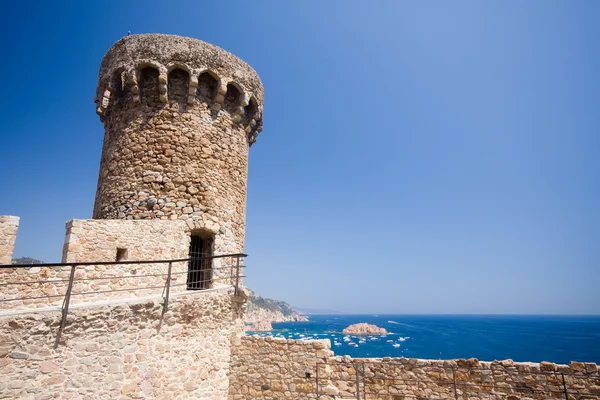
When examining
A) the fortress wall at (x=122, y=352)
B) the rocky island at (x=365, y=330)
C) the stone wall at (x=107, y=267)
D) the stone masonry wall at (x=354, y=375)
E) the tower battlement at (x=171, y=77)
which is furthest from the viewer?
the rocky island at (x=365, y=330)

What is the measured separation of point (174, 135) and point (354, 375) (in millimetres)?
7676

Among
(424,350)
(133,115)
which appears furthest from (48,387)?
(424,350)

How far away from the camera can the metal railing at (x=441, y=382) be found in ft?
21.7

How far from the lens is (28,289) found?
18.6 feet

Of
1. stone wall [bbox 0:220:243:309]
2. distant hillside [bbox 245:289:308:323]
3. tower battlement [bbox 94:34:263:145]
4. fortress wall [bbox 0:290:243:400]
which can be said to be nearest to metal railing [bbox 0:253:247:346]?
stone wall [bbox 0:220:243:309]

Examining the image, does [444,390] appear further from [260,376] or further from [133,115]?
[133,115]

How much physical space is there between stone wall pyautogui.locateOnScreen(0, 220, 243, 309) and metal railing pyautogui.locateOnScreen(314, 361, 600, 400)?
4.13 metres

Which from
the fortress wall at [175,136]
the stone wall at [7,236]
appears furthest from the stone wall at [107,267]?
the fortress wall at [175,136]

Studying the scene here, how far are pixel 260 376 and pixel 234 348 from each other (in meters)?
0.86

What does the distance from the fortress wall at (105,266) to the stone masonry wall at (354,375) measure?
250 centimetres

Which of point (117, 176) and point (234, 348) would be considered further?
point (117, 176)

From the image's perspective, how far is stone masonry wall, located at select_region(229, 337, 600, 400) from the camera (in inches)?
274

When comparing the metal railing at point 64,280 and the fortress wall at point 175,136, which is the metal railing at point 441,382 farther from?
the fortress wall at point 175,136

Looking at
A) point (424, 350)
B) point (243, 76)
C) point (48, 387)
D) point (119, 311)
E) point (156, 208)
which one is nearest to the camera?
point (48, 387)
